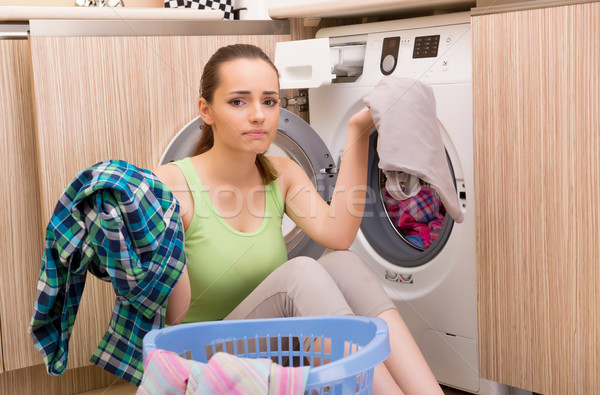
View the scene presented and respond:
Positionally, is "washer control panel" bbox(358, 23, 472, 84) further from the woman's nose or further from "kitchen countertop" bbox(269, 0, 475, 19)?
the woman's nose

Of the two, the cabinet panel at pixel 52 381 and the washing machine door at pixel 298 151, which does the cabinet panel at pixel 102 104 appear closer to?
the washing machine door at pixel 298 151

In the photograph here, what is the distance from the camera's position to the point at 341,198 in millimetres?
1448

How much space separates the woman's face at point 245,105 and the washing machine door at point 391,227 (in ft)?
1.57

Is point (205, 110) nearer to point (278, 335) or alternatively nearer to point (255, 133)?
point (255, 133)

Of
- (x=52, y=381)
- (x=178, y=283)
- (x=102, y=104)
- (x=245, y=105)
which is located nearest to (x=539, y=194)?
(x=245, y=105)

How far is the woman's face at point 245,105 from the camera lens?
1.37 m

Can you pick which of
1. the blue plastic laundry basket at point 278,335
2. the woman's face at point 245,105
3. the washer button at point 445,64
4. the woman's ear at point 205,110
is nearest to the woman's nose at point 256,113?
the woman's face at point 245,105

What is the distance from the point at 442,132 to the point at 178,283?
0.74 meters

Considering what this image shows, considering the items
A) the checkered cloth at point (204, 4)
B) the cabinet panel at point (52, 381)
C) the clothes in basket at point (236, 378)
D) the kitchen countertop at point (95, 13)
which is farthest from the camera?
the checkered cloth at point (204, 4)

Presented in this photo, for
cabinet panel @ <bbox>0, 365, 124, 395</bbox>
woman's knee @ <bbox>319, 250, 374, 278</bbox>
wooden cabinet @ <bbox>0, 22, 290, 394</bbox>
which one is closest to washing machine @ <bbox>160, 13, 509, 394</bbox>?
wooden cabinet @ <bbox>0, 22, 290, 394</bbox>

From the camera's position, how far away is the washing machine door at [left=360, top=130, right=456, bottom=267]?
5.92 feet

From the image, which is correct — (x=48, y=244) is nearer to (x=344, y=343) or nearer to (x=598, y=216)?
(x=344, y=343)

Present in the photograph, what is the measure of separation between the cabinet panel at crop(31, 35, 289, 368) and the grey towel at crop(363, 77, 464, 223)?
2.01ft

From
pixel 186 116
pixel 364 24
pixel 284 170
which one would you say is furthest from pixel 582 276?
pixel 186 116
